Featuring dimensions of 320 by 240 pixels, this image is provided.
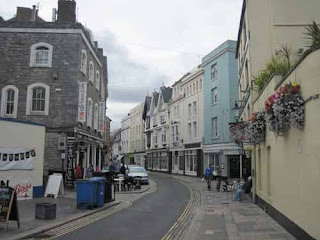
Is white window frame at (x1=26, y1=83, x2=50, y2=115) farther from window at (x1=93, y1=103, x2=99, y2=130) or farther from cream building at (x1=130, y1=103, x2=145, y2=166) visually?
cream building at (x1=130, y1=103, x2=145, y2=166)

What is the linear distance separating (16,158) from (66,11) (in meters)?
13.6

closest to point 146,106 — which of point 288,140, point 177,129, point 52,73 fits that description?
point 177,129

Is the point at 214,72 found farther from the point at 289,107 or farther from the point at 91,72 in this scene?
the point at 289,107

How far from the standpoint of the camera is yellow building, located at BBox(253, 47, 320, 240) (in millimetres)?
7562

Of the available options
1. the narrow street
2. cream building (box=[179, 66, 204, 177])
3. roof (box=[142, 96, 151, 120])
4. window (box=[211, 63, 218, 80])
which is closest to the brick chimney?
the narrow street

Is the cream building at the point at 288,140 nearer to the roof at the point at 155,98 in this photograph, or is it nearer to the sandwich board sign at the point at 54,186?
the sandwich board sign at the point at 54,186

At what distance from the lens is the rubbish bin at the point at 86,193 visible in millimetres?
15586

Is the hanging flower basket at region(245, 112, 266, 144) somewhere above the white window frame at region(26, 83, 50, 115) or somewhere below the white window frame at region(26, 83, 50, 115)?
below

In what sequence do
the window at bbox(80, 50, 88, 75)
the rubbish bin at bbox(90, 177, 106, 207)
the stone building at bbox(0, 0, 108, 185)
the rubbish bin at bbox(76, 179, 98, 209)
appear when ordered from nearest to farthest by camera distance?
1. the rubbish bin at bbox(76, 179, 98, 209)
2. the rubbish bin at bbox(90, 177, 106, 207)
3. the stone building at bbox(0, 0, 108, 185)
4. the window at bbox(80, 50, 88, 75)

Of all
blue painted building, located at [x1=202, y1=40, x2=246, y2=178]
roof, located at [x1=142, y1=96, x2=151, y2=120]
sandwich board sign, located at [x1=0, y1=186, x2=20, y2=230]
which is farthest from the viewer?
roof, located at [x1=142, y1=96, x2=151, y2=120]

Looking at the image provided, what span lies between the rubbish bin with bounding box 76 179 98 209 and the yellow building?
276 inches

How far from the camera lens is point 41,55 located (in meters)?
26.4

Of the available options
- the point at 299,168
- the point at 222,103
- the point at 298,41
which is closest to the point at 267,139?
the point at 299,168

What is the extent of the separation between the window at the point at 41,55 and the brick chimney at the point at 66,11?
233cm
